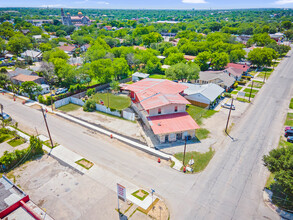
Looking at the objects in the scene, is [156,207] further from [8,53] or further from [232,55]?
[8,53]

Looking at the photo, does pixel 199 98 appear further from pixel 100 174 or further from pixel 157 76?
pixel 100 174

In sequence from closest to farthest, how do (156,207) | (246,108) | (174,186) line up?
(156,207) → (174,186) → (246,108)

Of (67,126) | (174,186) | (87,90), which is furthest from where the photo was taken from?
(87,90)

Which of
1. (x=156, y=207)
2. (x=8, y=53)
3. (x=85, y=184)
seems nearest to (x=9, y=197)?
(x=85, y=184)

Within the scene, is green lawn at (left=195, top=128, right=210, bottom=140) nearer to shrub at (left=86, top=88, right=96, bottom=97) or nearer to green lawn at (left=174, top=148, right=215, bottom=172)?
green lawn at (left=174, top=148, right=215, bottom=172)

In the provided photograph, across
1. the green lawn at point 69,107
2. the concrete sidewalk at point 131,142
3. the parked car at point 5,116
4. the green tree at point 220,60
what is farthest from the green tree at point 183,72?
the parked car at point 5,116
